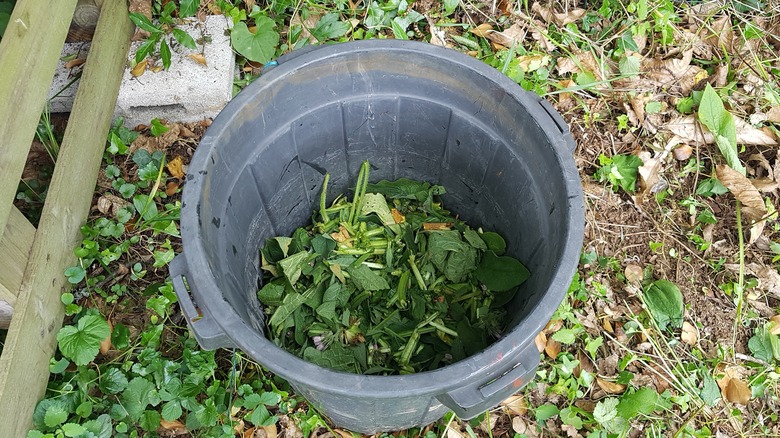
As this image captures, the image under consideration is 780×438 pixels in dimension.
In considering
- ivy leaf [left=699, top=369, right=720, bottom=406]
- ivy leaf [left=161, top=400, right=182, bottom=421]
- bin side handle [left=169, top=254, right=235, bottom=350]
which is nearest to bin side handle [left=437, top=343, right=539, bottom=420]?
bin side handle [left=169, top=254, right=235, bottom=350]

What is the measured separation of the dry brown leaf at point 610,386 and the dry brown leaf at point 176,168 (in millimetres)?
1567

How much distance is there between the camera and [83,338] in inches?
63.5

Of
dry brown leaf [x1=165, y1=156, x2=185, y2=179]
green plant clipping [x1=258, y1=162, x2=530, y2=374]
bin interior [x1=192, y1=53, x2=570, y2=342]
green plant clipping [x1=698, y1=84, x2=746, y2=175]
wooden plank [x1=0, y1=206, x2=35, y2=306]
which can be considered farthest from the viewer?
green plant clipping [x1=698, y1=84, x2=746, y2=175]

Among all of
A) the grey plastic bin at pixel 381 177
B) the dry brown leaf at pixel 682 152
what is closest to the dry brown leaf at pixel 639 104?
the dry brown leaf at pixel 682 152

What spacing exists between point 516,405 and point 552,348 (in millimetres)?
219

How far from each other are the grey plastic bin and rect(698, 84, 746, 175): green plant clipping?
1.05 metres

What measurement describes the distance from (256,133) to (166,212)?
0.65m

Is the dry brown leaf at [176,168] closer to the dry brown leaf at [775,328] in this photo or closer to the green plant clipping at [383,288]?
the green plant clipping at [383,288]

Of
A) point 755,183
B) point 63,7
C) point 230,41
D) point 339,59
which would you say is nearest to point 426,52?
point 339,59

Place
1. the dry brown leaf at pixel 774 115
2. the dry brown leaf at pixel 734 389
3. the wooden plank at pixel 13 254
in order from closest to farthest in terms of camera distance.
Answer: the wooden plank at pixel 13 254 → the dry brown leaf at pixel 734 389 → the dry brown leaf at pixel 774 115

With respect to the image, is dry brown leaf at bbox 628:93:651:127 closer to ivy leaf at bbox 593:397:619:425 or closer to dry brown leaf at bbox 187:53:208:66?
ivy leaf at bbox 593:397:619:425

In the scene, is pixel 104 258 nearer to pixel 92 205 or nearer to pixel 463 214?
pixel 92 205

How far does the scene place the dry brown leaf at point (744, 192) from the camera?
2029 mm

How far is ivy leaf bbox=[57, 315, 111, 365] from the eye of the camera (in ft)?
5.21
